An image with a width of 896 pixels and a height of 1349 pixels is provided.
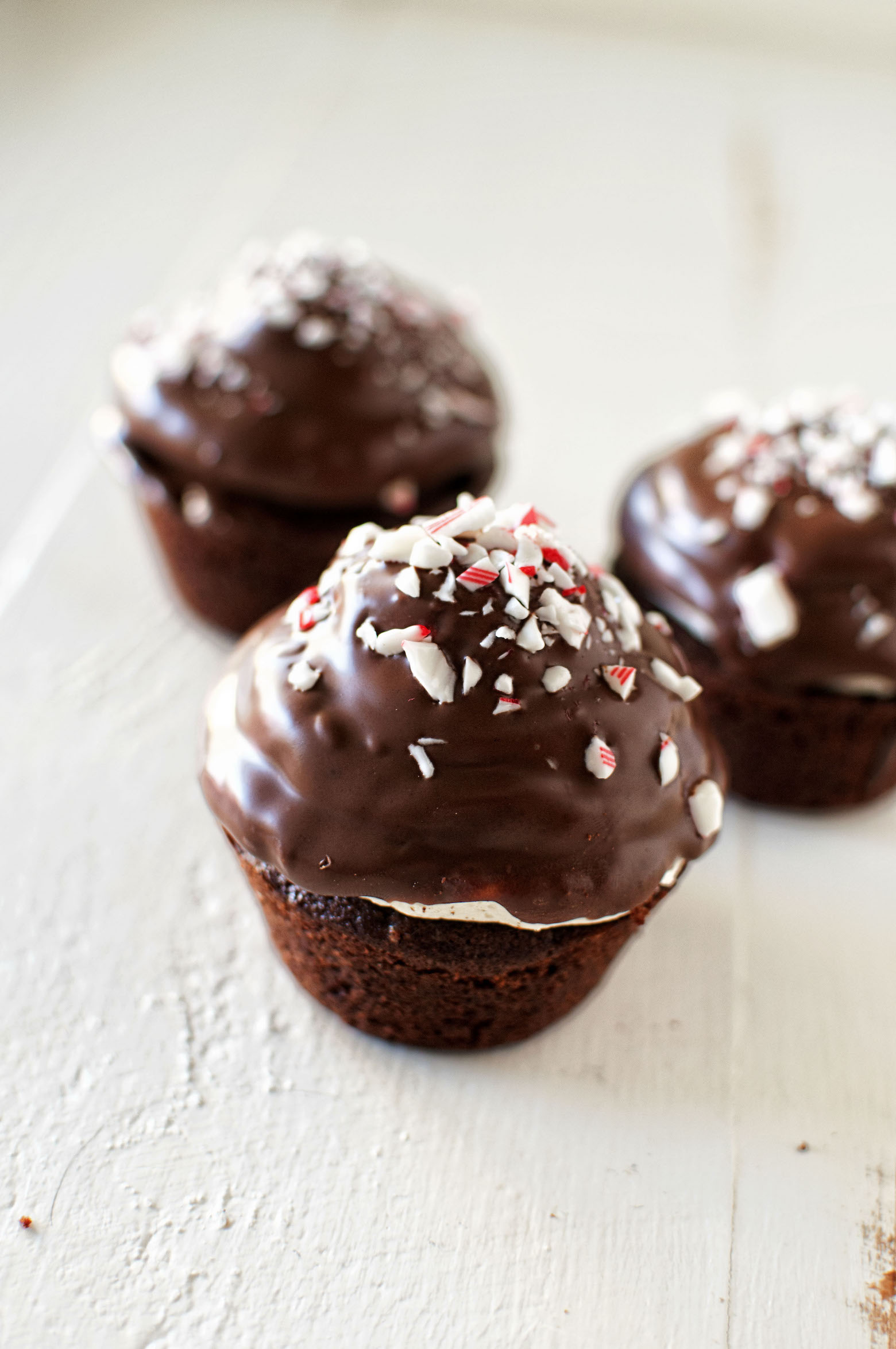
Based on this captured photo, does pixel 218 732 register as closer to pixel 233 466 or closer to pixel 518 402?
pixel 233 466

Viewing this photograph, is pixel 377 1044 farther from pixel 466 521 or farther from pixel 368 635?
pixel 466 521

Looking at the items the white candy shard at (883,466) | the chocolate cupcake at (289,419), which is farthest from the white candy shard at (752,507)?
the chocolate cupcake at (289,419)

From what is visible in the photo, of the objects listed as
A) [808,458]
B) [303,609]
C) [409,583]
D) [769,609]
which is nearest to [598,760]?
[409,583]

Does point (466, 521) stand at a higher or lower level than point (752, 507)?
higher

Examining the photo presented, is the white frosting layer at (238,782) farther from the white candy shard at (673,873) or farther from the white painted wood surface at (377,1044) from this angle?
the white painted wood surface at (377,1044)

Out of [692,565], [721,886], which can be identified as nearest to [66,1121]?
[721,886]

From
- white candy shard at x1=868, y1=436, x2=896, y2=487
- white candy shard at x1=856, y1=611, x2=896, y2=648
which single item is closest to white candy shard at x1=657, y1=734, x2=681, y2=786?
white candy shard at x1=856, y1=611, x2=896, y2=648

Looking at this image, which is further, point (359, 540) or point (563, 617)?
point (359, 540)
